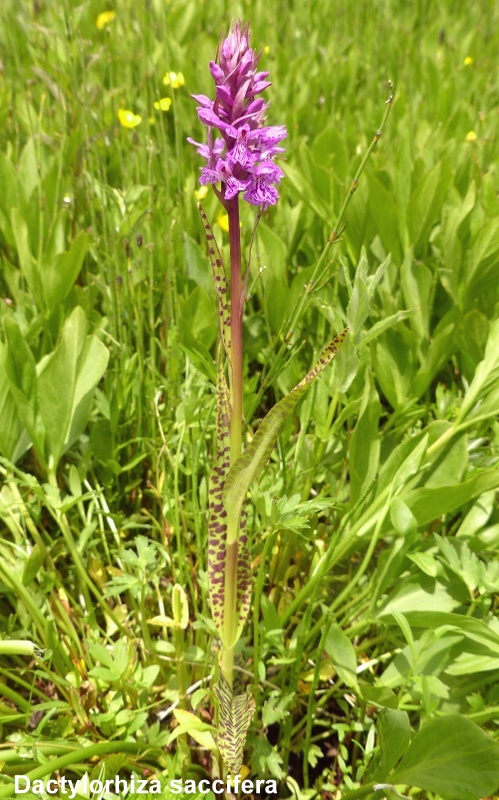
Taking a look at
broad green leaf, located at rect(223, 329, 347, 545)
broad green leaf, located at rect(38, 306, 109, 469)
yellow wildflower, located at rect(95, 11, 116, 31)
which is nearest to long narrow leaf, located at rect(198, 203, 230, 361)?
broad green leaf, located at rect(223, 329, 347, 545)

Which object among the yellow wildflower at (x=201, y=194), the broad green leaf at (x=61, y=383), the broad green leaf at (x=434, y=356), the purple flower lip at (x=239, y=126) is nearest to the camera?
the purple flower lip at (x=239, y=126)

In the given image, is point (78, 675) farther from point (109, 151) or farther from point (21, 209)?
point (109, 151)

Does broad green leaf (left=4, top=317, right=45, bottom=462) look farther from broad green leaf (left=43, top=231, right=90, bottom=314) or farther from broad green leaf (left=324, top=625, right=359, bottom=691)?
broad green leaf (left=324, top=625, right=359, bottom=691)

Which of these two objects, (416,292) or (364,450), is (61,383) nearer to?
(364,450)

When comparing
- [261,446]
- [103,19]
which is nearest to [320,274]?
[261,446]

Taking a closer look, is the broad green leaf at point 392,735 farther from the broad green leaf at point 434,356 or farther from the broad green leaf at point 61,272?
the broad green leaf at point 61,272

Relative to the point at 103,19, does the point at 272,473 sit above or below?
below

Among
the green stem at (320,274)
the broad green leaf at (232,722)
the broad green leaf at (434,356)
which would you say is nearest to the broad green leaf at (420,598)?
the broad green leaf at (232,722)

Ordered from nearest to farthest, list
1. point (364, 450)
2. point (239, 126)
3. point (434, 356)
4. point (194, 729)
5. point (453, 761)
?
point (239, 126), point (453, 761), point (194, 729), point (364, 450), point (434, 356)
